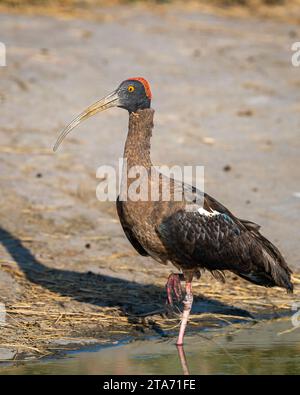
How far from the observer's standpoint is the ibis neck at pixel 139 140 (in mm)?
9211

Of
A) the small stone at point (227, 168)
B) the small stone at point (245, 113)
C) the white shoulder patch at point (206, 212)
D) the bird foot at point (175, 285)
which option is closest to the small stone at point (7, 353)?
the bird foot at point (175, 285)

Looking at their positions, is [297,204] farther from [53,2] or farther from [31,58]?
[53,2]

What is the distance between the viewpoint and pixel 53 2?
789 inches

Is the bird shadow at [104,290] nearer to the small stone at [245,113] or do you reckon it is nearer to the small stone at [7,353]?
the small stone at [7,353]

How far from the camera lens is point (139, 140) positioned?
930 cm

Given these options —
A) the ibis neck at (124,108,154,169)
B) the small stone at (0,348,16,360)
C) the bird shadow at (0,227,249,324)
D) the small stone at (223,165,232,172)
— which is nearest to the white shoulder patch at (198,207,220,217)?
the ibis neck at (124,108,154,169)

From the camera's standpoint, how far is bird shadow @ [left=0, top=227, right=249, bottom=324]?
10258 millimetres

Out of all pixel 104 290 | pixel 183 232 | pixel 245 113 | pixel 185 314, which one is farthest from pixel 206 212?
pixel 245 113

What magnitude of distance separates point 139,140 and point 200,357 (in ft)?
6.44

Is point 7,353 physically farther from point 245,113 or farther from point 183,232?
point 245,113

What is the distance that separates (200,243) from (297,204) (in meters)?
4.18

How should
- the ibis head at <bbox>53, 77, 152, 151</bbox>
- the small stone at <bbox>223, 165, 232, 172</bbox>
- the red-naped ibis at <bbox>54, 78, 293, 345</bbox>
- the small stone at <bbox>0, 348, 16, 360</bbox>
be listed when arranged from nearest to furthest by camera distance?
the small stone at <bbox>0, 348, 16, 360</bbox>
the red-naped ibis at <bbox>54, 78, 293, 345</bbox>
the ibis head at <bbox>53, 77, 152, 151</bbox>
the small stone at <bbox>223, 165, 232, 172</bbox>

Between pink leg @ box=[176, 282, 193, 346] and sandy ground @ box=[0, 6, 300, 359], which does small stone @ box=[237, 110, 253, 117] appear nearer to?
sandy ground @ box=[0, 6, 300, 359]

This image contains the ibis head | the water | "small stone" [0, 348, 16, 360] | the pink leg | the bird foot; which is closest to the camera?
the water
